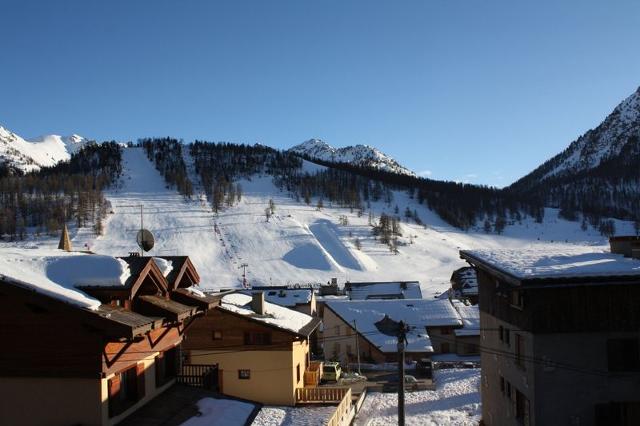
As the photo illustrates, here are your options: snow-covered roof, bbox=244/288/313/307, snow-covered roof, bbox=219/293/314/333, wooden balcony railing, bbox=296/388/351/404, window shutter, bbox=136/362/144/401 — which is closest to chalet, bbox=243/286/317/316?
snow-covered roof, bbox=244/288/313/307

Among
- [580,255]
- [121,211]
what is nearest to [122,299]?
[580,255]

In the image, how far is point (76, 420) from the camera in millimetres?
13570

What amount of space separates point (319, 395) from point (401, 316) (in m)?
27.8

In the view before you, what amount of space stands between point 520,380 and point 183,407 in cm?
1149

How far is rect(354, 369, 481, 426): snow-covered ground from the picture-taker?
28.6m

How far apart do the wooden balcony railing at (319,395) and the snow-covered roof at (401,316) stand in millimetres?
20356

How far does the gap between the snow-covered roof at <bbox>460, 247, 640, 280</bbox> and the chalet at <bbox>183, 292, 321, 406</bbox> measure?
1256cm

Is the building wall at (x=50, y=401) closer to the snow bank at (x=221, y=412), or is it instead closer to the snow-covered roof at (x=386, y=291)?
the snow bank at (x=221, y=412)

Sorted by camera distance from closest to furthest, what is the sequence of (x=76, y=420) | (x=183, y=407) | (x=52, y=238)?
(x=76, y=420) → (x=183, y=407) → (x=52, y=238)

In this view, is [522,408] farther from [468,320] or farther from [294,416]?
[468,320]

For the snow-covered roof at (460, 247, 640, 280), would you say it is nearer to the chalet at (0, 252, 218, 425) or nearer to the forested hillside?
the chalet at (0, 252, 218, 425)

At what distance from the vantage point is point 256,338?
31.8 metres

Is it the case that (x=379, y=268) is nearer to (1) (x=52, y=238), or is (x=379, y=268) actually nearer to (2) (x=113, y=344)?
(1) (x=52, y=238)

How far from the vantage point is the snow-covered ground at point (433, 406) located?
2861 centimetres
